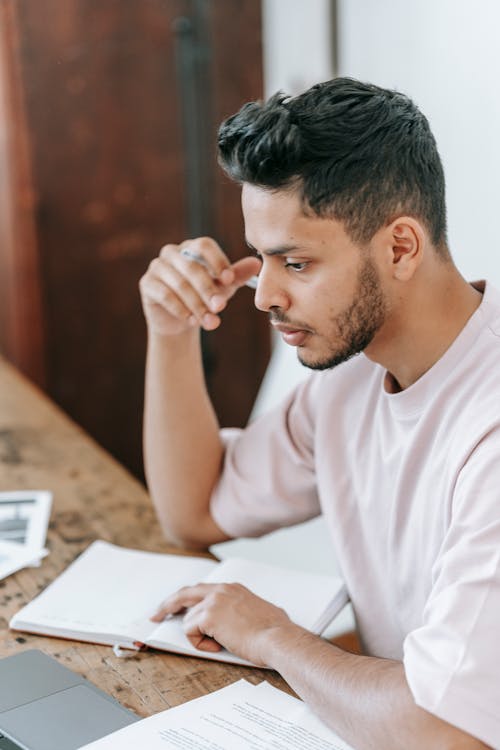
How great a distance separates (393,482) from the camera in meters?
1.21

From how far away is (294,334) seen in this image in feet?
3.82

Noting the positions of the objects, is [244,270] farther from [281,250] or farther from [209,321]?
[281,250]

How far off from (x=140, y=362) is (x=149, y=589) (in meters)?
1.63

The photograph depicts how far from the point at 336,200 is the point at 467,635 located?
0.47 meters

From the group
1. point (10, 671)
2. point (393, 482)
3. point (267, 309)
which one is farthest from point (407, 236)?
point (10, 671)

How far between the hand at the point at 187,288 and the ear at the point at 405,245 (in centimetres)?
35

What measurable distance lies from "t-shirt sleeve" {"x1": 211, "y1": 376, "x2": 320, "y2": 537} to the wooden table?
115mm

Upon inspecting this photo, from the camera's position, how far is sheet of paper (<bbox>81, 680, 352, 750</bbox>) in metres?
0.95

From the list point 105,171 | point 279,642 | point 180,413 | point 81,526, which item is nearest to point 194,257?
point 180,413

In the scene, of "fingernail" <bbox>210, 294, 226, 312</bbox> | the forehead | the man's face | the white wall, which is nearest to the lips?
the man's face

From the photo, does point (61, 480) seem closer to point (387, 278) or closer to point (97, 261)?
point (387, 278)

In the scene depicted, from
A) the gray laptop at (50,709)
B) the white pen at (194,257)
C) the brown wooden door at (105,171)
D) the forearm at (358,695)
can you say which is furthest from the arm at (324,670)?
the brown wooden door at (105,171)

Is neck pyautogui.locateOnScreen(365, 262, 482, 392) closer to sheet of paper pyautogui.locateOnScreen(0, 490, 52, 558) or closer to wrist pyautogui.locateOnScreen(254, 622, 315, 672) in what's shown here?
wrist pyautogui.locateOnScreen(254, 622, 315, 672)

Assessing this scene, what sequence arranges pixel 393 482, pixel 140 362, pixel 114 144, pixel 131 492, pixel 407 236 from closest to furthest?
1. pixel 407 236
2. pixel 393 482
3. pixel 131 492
4. pixel 114 144
5. pixel 140 362
